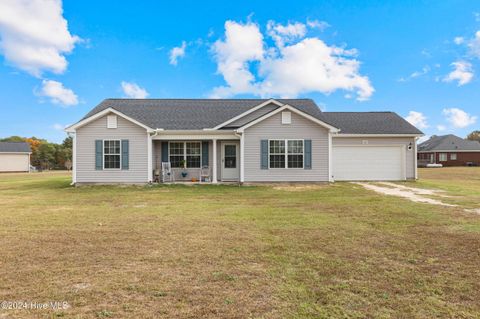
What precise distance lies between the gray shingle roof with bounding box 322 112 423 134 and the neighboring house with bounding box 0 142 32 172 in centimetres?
3957

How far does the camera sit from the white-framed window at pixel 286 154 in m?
14.6

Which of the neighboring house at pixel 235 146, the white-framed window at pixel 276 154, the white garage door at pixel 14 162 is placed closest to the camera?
the neighboring house at pixel 235 146

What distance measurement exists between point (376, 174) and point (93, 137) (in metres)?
15.9

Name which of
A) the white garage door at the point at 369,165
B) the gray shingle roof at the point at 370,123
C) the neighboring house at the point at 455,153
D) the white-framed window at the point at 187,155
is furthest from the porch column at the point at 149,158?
the neighboring house at the point at 455,153

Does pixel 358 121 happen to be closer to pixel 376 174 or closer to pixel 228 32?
pixel 376 174

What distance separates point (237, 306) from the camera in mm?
2920

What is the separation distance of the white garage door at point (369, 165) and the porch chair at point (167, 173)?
9497 millimetres

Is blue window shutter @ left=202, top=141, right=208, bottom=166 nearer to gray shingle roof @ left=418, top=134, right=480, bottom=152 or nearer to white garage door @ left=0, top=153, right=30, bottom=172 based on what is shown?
white garage door @ left=0, top=153, right=30, bottom=172

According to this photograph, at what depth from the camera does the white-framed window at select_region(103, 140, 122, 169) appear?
14484mm

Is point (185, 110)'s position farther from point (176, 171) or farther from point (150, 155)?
point (150, 155)

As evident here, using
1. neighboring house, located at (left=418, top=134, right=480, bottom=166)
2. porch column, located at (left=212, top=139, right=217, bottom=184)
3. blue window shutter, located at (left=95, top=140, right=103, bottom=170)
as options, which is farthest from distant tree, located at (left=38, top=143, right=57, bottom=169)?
neighboring house, located at (left=418, top=134, right=480, bottom=166)

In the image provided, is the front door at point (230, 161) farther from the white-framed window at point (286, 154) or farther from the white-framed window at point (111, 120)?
the white-framed window at point (111, 120)

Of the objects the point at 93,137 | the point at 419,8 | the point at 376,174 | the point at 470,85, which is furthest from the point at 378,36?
the point at 93,137

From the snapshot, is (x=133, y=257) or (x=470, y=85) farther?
(x=470, y=85)
